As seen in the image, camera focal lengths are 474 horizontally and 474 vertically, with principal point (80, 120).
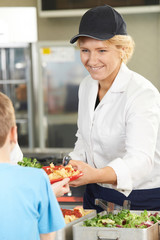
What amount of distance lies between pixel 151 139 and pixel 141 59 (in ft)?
11.0

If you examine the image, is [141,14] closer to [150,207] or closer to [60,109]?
[60,109]

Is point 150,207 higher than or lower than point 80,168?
lower

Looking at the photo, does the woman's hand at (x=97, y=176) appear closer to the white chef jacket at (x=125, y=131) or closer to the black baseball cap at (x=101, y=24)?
the white chef jacket at (x=125, y=131)

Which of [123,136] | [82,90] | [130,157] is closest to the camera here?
[130,157]

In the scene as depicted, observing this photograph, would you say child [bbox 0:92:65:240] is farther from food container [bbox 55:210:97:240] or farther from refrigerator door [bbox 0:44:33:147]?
refrigerator door [bbox 0:44:33:147]

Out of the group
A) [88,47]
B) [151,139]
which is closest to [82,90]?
[88,47]

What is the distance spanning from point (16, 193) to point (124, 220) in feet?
1.87

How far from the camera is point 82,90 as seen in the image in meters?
2.54

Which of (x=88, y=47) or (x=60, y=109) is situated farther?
(x=60, y=109)

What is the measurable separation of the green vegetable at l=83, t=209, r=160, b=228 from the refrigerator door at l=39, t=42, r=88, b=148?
340 cm

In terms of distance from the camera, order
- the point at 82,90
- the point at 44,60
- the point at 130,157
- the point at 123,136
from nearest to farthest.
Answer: the point at 130,157
the point at 123,136
the point at 82,90
the point at 44,60

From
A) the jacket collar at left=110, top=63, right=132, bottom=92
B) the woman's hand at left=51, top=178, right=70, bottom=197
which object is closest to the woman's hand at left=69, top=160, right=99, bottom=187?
the woman's hand at left=51, top=178, right=70, bottom=197

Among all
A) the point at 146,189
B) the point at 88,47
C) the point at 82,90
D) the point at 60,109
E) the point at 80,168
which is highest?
the point at 88,47

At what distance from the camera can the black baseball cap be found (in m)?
2.06
